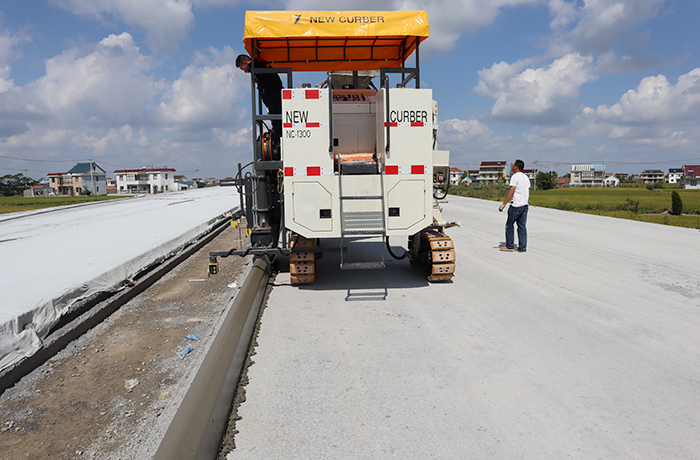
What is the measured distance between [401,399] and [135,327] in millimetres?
3243

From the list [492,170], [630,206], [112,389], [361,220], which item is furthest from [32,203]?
[492,170]

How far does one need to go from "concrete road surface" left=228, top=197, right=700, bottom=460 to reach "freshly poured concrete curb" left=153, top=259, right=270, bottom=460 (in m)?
0.18

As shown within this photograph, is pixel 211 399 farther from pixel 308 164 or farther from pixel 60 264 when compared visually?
pixel 60 264

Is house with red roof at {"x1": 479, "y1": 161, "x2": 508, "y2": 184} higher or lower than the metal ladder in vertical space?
higher

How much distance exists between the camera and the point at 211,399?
270cm

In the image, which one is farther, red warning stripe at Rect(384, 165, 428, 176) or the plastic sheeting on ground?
red warning stripe at Rect(384, 165, 428, 176)

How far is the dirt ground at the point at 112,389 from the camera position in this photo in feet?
8.57

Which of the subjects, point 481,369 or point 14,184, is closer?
point 481,369

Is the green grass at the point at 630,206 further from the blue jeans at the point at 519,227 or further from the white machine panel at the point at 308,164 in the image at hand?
the white machine panel at the point at 308,164

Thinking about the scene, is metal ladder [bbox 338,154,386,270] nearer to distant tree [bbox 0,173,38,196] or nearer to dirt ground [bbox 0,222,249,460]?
dirt ground [bbox 0,222,249,460]

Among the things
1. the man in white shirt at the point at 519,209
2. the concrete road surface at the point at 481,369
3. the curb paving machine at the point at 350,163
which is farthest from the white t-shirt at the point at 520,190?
the curb paving machine at the point at 350,163

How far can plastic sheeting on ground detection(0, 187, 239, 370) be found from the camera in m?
3.86

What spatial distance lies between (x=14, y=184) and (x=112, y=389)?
114578mm

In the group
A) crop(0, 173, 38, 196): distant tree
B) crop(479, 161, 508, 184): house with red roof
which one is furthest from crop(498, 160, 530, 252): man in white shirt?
crop(479, 161, 508, 184): house with red roof
